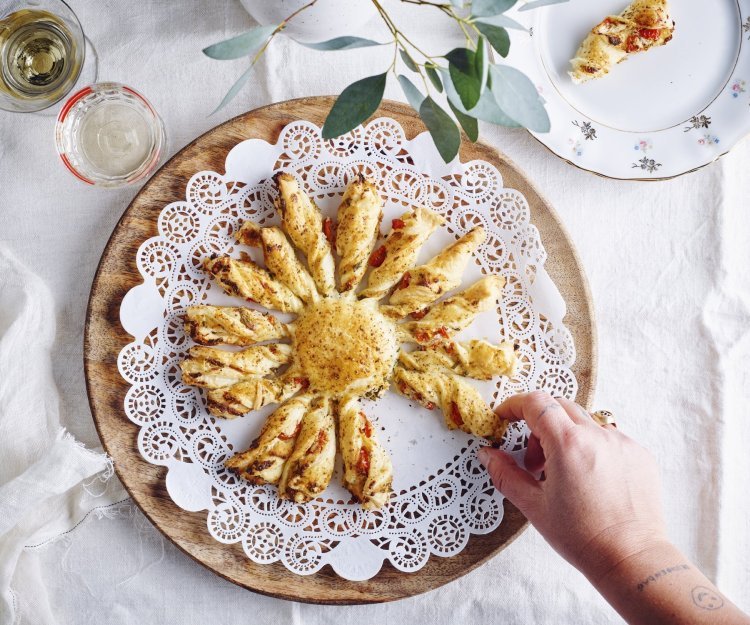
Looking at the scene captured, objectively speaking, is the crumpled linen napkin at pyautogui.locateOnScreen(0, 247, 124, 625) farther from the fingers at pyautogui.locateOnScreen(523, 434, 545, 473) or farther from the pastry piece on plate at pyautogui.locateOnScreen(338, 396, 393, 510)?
the fingers at pyautogui.locateOnScreen(523, 434, 545, 473)

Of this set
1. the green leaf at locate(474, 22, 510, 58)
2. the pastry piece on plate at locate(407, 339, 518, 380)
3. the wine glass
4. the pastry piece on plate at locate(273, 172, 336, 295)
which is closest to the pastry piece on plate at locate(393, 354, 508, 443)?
the pastry piece on plate at locate(407, 339, 518, 380)

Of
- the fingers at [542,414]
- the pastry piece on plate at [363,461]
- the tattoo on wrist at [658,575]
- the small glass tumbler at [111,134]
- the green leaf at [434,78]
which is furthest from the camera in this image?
the small glass tumbler at [111,134]

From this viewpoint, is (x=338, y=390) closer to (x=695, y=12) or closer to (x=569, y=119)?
(x=569, y=119)

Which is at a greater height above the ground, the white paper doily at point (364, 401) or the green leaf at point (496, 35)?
the green leaf at point (496, 35)

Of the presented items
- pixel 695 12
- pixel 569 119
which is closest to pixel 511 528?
pixel 569 119

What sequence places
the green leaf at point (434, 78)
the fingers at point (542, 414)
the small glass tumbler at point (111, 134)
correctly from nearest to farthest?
the green leaf at point (434, 78)
the fingers at point (542, 414)
the small glass tumbler at point (111, 134)

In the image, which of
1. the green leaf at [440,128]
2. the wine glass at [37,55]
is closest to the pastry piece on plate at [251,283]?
the wine glass at [37,55]

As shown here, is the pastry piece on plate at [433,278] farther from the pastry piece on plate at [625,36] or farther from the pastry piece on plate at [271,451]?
the pastry piece on plate at [625,36]
